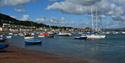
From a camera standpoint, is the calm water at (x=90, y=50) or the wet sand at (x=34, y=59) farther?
the calm water at (x=90, y=50)

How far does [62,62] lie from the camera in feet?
132

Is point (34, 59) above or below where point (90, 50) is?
above

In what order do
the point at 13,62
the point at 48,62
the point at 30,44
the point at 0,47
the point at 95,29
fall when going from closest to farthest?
the point at 13,62 < the point at 48,62 < the point at 0,47 < the point at 30,44 < the point at 95,29

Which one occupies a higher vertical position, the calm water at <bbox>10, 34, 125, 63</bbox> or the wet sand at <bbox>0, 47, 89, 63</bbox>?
the wet sand at <bbox>0, 47, 89, 63</bbox>

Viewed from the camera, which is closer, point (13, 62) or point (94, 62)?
point (13, 62)

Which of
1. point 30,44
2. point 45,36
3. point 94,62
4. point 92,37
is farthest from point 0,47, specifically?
point 45,36

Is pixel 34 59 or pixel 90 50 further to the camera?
pixel 90 50

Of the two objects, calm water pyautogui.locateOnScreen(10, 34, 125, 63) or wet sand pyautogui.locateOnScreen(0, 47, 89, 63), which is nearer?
wet sand pyautogui.locateOnScreen(0, 47, 89, 63)

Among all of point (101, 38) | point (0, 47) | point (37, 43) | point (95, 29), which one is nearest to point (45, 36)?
point (95, 29)

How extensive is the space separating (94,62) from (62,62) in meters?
4.51

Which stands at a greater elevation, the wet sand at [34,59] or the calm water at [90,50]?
the wet sand at [34,59]

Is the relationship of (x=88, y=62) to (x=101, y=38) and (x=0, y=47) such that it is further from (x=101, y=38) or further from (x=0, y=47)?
(x=101, y=38)

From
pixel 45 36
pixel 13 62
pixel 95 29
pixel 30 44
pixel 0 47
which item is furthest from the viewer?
pixel 45 36

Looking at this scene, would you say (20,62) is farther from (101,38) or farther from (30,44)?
(101,38)
